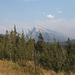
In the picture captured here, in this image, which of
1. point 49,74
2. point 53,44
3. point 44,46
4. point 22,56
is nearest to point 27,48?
point 22,56

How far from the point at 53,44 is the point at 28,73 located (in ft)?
9.04

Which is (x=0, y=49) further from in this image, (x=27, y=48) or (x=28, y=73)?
(x=28, y=73)

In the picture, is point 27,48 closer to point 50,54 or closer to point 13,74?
point 50,54

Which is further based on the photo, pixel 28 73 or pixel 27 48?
pixel 27 48

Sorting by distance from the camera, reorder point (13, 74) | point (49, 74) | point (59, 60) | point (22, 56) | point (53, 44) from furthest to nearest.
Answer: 1. point (22, 56)
2. point (53, 44)
3. point (59, 60)
4. point (49, 74)
5. point (13, 74)

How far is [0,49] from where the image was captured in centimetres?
1194

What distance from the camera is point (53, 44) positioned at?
23.9 feet

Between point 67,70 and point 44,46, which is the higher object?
point 44,46

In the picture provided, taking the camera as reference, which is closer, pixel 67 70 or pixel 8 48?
pixel 67 70

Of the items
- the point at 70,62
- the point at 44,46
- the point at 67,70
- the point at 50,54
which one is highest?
the point at 44,46

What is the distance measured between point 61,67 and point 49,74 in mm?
1514

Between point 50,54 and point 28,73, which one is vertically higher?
point 50,54

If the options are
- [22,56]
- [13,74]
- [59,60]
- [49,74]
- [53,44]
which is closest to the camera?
[13,74]

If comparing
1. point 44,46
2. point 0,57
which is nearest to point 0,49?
point 0,57
